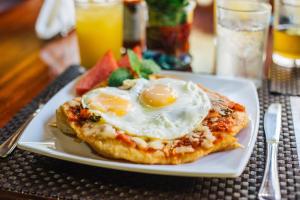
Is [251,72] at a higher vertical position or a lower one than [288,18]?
lower

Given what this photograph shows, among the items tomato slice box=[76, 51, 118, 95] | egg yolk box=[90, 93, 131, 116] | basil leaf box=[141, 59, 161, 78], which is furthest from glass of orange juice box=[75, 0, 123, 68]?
egg yolk box=[90, 93, 131, 116]

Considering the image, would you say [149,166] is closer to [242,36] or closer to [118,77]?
[118,77]

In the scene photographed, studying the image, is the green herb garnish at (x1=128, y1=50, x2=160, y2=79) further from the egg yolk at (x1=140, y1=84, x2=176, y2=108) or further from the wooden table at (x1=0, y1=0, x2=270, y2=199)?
the wooden table at (x1=0, y1=0, x2=270, y2=199)

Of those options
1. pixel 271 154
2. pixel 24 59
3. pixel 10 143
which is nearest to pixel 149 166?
pixel 271 154

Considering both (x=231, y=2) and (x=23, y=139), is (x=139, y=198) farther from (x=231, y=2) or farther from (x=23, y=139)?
(x=231, y=2)

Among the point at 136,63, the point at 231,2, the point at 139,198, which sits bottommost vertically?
the point at 139,198

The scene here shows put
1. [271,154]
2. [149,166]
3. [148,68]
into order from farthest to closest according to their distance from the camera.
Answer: [148,68], [271,154], [149,166]

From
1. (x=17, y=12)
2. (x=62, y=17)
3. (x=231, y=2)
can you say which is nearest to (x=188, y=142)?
(x=231, y=2)
